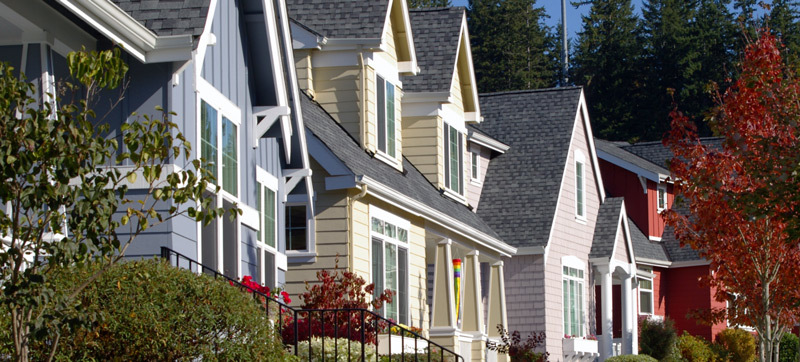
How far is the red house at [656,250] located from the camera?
37594mm

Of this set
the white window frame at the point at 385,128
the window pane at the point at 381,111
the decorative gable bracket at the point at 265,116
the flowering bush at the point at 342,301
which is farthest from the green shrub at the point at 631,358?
the decorative gable bracket at the point at 265,116

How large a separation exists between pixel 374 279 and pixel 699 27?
5449 centimetres

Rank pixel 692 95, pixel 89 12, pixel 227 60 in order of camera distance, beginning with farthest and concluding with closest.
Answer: pixel 692 95
pixel 227 60
pixel 89 12

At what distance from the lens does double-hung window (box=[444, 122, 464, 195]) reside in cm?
2592

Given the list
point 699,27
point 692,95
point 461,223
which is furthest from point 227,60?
point 699,27

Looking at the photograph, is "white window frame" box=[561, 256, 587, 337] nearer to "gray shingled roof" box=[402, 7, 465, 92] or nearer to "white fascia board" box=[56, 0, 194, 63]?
"gray shingled roof" box=[402, 7, 465, 92]

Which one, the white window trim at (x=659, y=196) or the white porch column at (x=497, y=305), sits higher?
the white window trim at (x=659, y=196)

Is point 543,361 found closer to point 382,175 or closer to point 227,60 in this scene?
point 382,175

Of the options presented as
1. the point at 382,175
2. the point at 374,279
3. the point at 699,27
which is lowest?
the point at 374,279

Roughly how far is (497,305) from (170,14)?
15817mm

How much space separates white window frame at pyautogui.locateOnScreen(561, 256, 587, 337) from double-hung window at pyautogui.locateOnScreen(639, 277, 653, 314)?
6539 mm

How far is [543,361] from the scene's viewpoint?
25.2 m

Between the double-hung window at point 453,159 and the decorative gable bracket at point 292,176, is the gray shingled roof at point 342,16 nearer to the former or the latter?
the decorative gable bracket at point 292,176

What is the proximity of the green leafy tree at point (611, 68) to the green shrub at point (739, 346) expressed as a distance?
3227 cm
